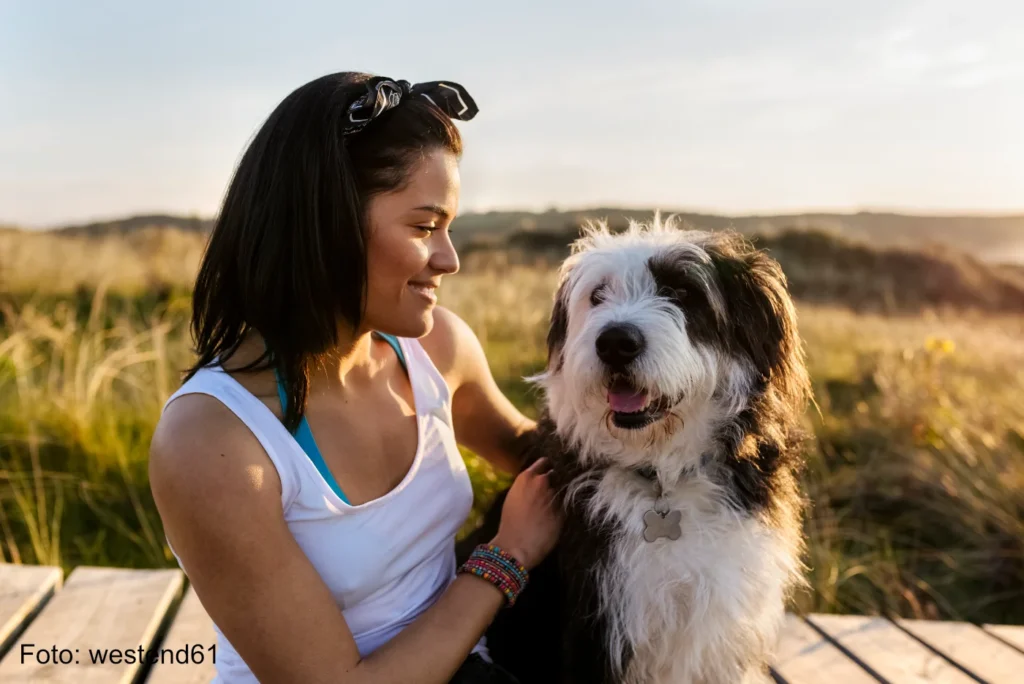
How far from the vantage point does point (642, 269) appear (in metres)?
2.28

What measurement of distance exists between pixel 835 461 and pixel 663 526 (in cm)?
367

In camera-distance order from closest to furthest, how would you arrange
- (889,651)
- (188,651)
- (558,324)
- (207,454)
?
1. (207,454)
2. (558,324)
3. (188,651)
4. (889,651)

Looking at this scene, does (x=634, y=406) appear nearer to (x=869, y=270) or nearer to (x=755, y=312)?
(x=755, y=312)

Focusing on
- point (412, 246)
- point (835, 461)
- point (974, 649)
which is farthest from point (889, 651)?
point (835, 461)

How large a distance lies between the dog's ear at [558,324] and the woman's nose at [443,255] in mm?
522

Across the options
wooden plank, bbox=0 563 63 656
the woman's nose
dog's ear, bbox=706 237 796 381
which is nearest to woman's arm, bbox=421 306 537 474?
the woman's nose

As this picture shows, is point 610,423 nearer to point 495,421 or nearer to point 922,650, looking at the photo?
point 495,421

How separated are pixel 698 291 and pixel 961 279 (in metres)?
10.4

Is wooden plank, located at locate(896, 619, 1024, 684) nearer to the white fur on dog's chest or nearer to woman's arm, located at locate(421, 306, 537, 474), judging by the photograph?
the white fur on dog's chest

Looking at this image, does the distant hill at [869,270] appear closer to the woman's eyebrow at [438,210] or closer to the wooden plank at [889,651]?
the wooden plank at [889,651]

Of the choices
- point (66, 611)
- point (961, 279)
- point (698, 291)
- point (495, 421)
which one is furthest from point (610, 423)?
point (961, 279)

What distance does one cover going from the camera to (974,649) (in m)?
2.83

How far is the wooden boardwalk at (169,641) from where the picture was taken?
2529mm

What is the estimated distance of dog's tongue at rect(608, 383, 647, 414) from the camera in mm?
2086
